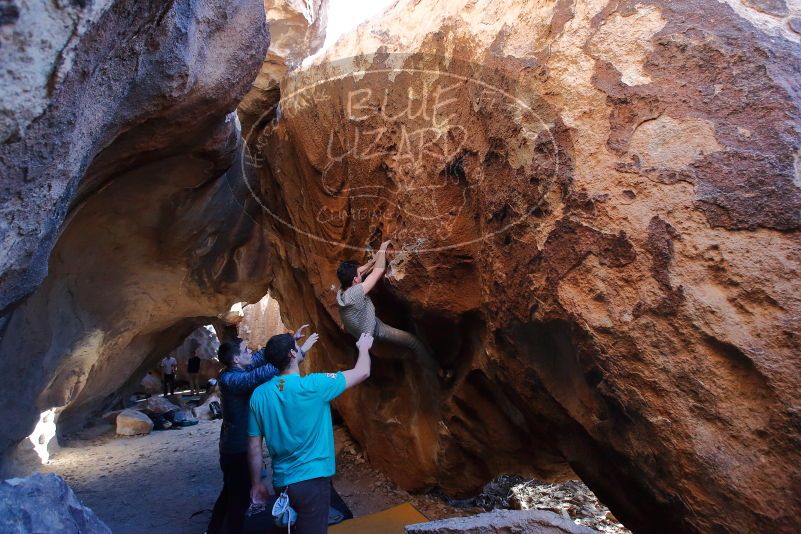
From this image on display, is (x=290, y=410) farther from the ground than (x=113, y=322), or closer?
farther from the ground

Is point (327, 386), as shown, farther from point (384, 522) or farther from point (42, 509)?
point (384, 522)

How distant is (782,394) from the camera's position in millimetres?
1762

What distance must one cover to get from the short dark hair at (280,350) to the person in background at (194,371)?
31.8ft

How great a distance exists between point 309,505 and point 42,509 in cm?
82

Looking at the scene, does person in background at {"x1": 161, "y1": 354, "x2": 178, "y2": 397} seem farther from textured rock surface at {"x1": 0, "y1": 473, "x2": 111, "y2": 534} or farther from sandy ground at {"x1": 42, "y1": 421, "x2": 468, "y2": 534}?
textured rock surface at {"x1": 0, "y1": 473, "x2": 111, "y2": 534}

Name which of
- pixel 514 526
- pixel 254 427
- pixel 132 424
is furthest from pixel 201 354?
pixel 514 526

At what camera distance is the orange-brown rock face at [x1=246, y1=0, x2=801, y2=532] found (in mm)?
1871

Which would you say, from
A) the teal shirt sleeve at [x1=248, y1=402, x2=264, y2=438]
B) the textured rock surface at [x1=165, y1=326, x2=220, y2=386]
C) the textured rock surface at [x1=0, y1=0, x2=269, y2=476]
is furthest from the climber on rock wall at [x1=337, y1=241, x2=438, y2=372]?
the textured rock surface at [x1=165, y1=326, x2=220, y2=386]

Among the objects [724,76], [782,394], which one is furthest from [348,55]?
[782,394]

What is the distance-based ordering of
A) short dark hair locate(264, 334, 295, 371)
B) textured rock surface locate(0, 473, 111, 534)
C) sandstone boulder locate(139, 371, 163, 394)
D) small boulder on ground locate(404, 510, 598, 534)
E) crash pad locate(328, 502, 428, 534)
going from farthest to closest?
sandstone boulder locate(139, 371, 163, 394) → crash pad locate(328, 502, 428, 534) → short dark hair locate(264, 334, 295, 371) → small boulder on ground locate(404, 510, 598, 534) → textured rock surface locate(0, 473, 111, 534)

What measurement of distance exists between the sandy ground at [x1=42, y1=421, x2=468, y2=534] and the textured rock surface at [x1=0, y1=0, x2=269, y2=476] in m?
0.68

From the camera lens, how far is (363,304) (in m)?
3.28

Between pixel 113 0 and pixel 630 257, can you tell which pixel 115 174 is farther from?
pixel 630 257

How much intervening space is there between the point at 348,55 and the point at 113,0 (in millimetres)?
2452
